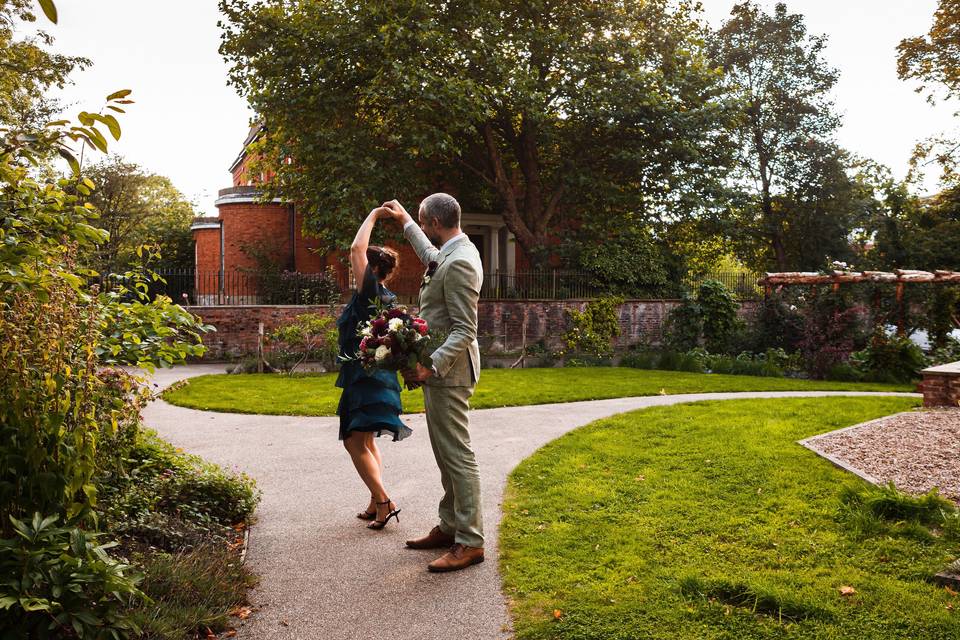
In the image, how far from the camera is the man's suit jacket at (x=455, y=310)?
423 centimetres

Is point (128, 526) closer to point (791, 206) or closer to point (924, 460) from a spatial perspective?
point (924, 460)

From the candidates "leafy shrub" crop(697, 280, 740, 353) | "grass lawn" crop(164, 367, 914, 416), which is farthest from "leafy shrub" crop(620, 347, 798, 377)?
"grass lawn" crop(164, 367, 914, 416)

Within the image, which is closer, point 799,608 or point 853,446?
point 799,608

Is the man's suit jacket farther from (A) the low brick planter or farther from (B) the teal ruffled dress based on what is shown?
(A) the low brick planter

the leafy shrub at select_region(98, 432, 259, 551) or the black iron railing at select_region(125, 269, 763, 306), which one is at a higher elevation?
the black iron railing at select_region(125, 269, 763, 306)

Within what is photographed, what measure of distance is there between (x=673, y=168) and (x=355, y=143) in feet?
31.5

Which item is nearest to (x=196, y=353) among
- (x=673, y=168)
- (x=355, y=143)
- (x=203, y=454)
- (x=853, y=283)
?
(x=203, y=454)

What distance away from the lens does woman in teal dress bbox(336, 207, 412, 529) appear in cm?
501

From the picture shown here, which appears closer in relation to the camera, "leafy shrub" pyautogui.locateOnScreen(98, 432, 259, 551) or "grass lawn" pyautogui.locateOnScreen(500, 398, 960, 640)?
"grass lawn" pyautogui.locateOnScreen(500, 398, 960, 640)

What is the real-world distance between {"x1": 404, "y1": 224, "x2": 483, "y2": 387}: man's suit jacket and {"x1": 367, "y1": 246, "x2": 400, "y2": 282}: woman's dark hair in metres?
0.75

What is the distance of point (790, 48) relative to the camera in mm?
29250

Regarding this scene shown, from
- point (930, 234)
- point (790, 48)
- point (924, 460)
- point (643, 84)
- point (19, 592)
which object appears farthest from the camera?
point (790, 48)

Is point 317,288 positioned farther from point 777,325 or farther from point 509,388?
point 777,325

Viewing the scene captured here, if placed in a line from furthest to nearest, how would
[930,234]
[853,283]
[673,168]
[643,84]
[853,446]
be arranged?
[930,234] → [673,168] → [643,84] → [853,283] → [853,446]
